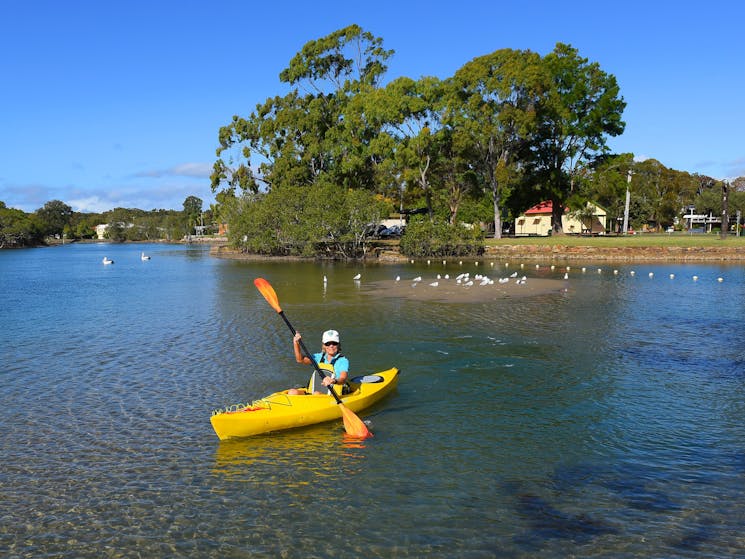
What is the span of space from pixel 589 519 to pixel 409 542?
7.69 feet

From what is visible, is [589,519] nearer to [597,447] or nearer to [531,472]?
[531,472]

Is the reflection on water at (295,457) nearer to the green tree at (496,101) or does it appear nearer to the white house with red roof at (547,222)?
the green tree at (496,101)

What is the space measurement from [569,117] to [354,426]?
5296 centimetres

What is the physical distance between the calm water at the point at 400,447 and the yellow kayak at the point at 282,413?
24 centimetres

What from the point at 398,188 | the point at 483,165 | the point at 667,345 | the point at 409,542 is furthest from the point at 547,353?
the point at 398,188

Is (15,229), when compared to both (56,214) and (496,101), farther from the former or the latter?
(496,101)

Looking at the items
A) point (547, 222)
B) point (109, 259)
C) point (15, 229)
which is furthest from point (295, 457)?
point (15, 229)

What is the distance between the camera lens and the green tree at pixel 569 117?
2213 inches

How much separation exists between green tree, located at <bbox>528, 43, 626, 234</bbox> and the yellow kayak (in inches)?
1997

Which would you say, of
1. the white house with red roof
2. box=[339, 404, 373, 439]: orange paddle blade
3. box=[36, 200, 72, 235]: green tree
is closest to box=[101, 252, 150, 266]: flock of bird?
the white house with red roof

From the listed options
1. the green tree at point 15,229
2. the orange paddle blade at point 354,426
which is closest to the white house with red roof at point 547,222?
the orange paddle blade at point 354,426

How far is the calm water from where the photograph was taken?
7.07 meters

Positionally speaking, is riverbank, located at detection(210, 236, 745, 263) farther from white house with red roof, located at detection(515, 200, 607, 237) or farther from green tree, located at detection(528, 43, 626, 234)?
white house with red roof, located at detection(515, 200, 607, 237)

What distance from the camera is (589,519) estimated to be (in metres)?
7.34
